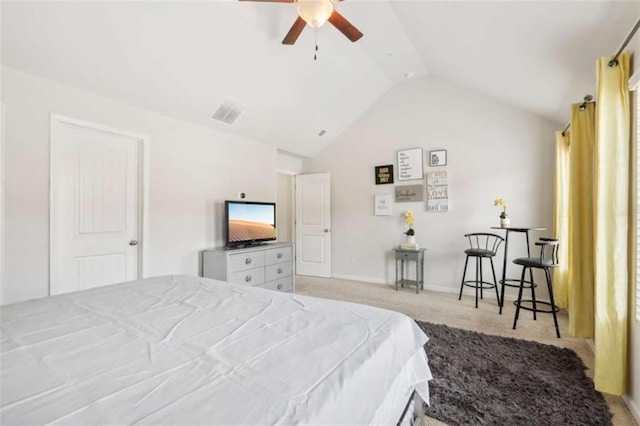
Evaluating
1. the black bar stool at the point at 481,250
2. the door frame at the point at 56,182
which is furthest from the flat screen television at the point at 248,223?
the black bar stool at the point at 481,250

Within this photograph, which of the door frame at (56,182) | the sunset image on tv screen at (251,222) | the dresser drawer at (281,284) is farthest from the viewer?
the dresser drawer at (281,284)

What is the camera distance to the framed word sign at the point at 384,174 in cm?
512

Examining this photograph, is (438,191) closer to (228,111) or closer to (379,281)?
(379,281)

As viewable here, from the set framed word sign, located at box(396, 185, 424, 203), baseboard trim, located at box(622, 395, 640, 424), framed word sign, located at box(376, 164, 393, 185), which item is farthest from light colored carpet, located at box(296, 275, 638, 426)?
framed word sign, located at box(376, 164, 393, 185)

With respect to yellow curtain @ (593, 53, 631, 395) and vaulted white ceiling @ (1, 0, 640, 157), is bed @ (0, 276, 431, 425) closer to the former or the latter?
yellow curtain @ (593, 53, 631, 395)

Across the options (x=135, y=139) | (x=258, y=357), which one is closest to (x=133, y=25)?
(x=135, y=139)

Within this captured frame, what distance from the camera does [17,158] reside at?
7.73 feet

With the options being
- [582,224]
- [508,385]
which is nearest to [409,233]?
[582,224]

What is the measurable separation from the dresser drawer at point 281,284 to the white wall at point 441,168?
1359 millimetres

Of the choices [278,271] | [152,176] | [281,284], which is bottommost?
[281,284]

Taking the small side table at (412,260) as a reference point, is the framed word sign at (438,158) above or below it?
above

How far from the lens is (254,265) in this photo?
3906 mm

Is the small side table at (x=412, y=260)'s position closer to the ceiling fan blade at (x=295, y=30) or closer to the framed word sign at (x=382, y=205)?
the framed word sign at (x=382, y=205)

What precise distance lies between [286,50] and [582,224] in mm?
3263
